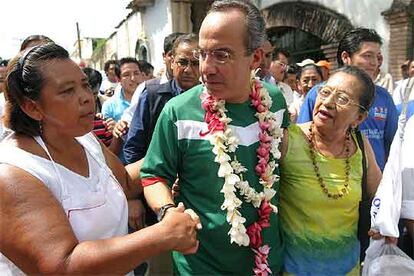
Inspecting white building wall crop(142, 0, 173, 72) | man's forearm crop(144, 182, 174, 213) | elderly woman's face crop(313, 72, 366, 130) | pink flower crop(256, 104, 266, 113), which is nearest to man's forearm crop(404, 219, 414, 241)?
elderly woman's face crop(313, 72, 366, 130)

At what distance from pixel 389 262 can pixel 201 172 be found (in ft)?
3.38

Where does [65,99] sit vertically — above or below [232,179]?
above

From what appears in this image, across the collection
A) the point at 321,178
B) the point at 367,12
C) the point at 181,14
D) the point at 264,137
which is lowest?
the point at 321,178

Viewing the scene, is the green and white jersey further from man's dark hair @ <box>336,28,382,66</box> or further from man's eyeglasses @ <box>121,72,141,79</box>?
man's eyeglasses @ <box>121,72,141,79</box>

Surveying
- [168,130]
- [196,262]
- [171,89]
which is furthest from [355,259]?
[171,89]

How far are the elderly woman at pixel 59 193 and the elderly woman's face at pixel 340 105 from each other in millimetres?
989

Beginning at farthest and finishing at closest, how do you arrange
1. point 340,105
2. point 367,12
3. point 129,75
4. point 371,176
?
1. point 367,12
2. point 129,75
3. point 371,176
4. point 340,105

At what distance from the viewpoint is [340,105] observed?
1.97 meters

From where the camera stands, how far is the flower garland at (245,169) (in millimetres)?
1716

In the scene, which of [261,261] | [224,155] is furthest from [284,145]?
[261,261]

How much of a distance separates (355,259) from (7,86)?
1.81 m

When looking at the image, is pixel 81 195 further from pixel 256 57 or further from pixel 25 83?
pixel 256 57

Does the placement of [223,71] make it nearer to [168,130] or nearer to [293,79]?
[168,130]

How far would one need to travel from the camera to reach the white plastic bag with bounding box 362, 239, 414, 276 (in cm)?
191
